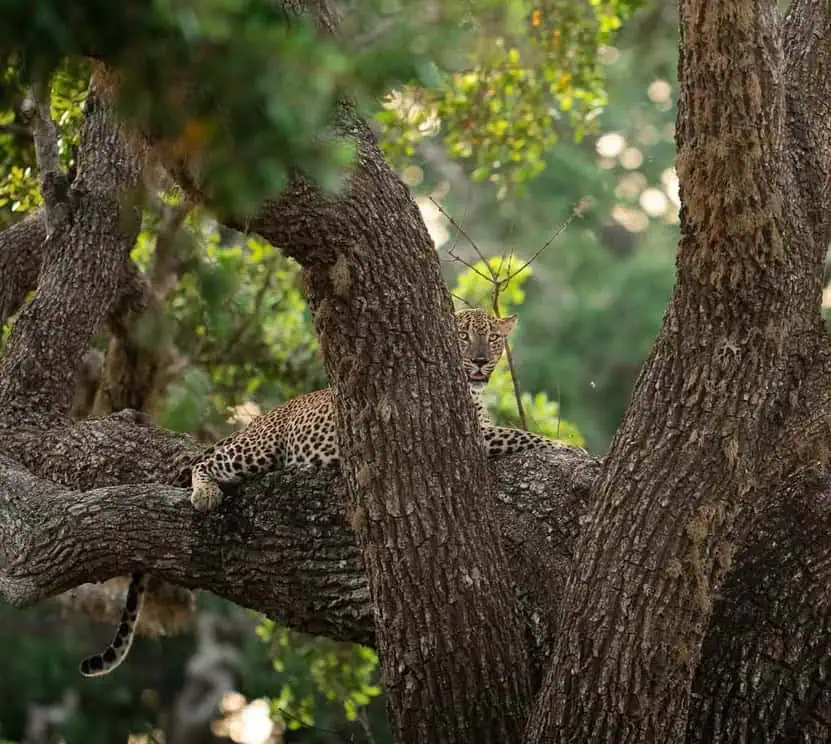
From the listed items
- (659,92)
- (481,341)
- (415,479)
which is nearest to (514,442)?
(415,479)

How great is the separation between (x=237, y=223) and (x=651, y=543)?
4.85 ft

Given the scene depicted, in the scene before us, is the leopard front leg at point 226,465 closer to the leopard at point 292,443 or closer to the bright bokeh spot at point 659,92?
→ the leopard at point 292,443

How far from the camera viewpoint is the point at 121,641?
18.6 ft

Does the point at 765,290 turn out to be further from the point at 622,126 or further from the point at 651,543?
the point at 622,126

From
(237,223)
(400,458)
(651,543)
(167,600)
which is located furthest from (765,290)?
(167,600)

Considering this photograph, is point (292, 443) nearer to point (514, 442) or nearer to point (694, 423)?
point (514, 442)

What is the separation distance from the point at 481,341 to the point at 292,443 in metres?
1.08

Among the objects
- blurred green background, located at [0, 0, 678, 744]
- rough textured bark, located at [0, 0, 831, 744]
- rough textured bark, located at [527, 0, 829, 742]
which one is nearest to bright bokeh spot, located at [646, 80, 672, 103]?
blurred green background, located at [0, 0, 678, 744]

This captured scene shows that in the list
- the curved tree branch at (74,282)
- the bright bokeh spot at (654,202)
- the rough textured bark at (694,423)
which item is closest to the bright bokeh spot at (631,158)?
the bright bokeh spot at (654,202)

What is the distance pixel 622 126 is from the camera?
22375 mm

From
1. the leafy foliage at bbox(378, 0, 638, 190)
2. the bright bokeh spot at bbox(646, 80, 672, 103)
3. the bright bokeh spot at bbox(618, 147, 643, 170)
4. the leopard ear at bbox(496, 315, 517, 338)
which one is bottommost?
the leopard ear at bbox(496, 315, 517, 338)

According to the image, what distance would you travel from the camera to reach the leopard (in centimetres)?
512

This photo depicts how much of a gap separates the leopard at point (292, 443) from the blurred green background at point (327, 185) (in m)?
0.30

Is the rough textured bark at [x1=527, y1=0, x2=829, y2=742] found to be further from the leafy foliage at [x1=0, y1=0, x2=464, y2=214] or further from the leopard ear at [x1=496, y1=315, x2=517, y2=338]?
the leopard ear at [x1=496, y1=315, x2=517, y2=338]
